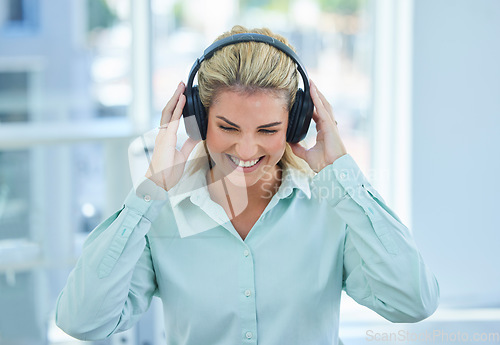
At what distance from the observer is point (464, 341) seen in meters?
1.50

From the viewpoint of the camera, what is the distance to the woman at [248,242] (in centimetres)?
103

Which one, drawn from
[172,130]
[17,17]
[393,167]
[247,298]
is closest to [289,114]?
[172,130]

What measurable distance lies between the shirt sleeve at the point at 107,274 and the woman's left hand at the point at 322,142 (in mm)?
308

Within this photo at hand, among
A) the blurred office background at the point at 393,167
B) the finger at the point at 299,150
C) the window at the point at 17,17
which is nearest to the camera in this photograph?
the finger at the point at 299,150

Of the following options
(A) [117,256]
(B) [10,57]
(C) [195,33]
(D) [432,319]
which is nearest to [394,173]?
(D) [432,319]

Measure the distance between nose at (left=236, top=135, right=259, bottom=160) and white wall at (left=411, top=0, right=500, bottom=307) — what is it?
105cm

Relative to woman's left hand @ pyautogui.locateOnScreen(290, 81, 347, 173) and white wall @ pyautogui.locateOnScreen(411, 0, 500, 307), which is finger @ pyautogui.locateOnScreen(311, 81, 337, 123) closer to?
woman's left hand @ pyautogui.locateOnScreen(290, 81, 347, 173)

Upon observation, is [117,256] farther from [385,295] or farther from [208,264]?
[385,295]

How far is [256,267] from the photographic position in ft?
3.58

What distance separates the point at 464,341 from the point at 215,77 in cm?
102

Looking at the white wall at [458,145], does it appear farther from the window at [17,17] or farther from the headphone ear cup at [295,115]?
the window at [17,17]

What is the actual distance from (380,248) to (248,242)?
0.86 ft

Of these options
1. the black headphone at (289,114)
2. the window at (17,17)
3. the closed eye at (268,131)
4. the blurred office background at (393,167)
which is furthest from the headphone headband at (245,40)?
the window at (17,17)

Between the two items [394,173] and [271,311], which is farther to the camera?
[394,173]
